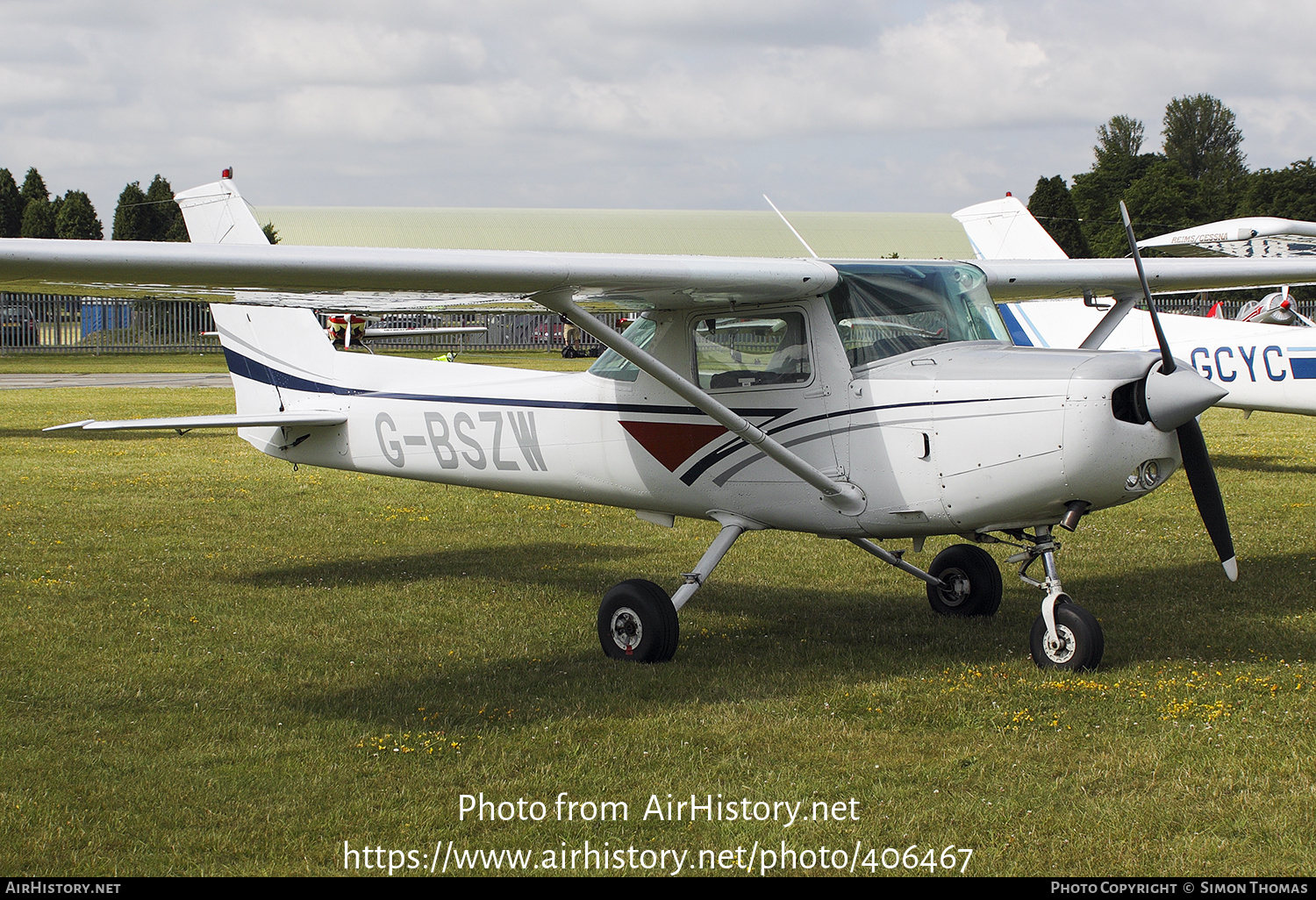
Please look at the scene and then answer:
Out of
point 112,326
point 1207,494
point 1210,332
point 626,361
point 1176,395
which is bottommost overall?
point 1207,494

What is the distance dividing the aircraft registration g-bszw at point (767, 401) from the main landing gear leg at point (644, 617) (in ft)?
0.04

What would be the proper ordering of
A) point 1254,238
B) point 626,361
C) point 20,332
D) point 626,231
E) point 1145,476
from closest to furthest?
point 1145,476, point 626,361, point 1254,238, point 20,332, point 626,231

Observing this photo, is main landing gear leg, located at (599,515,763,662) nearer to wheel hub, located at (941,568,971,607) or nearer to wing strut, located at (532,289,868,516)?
wing strut, located at (532,289,868,516)

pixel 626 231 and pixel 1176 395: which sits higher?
pixel 626 231

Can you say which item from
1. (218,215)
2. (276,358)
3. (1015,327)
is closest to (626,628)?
(276,358)

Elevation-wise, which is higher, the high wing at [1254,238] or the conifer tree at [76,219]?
the conifer tree at [76,219]

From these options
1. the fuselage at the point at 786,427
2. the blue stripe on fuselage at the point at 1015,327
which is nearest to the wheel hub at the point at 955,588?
the fuselage at the point at 786,427

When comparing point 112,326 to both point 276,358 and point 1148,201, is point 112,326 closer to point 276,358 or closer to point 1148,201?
point 276,358

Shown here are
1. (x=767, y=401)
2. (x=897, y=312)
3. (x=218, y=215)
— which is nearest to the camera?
(x=897, y=312)

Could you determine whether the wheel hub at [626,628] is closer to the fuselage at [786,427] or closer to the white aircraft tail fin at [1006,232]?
the fuselage at [786,427]

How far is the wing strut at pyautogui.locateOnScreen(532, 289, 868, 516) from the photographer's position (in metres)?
5.90

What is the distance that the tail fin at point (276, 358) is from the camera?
28.6 ft

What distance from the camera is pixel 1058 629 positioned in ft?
20.2

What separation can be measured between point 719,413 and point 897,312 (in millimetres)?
1147
